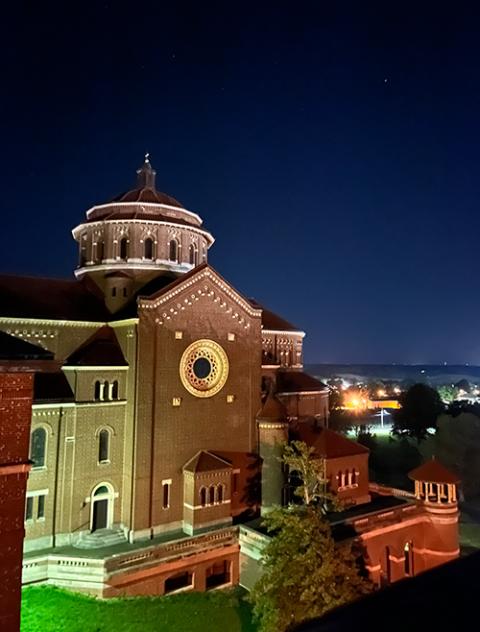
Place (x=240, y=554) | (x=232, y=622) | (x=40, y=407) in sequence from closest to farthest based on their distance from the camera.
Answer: (x=232, y=622) < (x=40, y=407) < (x=240, y=554)

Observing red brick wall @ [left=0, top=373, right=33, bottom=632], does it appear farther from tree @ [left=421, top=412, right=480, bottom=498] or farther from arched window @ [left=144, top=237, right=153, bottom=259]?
tree @ [left=421, top=412, right=480, bottom=498]

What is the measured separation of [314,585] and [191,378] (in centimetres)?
1230

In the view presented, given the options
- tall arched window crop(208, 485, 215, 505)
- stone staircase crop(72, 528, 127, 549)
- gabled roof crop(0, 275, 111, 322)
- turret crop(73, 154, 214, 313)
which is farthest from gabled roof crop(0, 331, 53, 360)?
turret crop(73, 154, 214, 313)

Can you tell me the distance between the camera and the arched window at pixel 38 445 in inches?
841

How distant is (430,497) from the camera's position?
26.3 m

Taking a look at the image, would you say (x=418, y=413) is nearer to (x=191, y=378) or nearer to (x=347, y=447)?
(x=347, y=447)

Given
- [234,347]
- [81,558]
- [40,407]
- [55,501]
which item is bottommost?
[81,558]

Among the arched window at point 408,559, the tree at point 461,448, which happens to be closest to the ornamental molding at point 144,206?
the arched window at point 408,559

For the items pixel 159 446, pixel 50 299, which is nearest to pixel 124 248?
pixel 50 299

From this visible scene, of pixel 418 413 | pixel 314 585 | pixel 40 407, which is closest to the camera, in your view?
pixel 314 585

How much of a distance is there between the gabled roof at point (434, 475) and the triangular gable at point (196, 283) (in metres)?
13.4

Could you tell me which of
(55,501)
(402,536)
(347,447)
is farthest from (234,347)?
(402,536)

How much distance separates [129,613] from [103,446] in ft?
25.5

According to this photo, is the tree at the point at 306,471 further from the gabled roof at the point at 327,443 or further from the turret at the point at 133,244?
the turret at the point at 133,244
